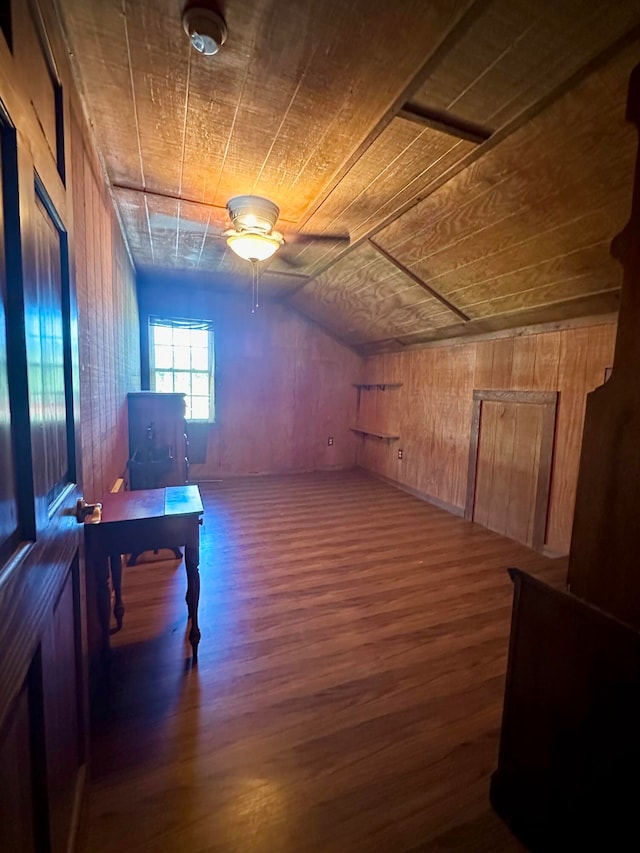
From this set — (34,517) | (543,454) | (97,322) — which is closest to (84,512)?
(34,517)

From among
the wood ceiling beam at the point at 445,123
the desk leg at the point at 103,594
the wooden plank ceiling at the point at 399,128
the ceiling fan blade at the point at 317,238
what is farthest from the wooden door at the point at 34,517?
the ceiling fan blade at the point at 317,238

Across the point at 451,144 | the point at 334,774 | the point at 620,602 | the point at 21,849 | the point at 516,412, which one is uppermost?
the point at 451,144

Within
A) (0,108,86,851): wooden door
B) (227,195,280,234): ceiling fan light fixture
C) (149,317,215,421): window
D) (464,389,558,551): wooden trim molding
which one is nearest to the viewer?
(0,108,86,851): wooden door

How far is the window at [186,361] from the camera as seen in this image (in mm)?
4934

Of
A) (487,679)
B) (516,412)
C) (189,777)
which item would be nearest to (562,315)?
(516,412)

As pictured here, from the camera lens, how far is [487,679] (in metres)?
1.75

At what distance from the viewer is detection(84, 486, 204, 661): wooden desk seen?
162cm

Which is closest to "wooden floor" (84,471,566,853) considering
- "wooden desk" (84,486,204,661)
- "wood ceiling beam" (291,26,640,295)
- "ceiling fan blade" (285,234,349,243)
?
"wooden desk" (84,486,204,661)

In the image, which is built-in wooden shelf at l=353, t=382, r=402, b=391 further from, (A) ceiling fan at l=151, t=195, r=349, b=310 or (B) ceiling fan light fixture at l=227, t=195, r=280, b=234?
(B) ceiling fan light fixture at l=227, t=195, r=280, b=234

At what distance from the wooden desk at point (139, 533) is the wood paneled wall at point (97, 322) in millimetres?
148

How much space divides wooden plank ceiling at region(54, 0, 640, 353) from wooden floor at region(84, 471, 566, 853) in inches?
72.6

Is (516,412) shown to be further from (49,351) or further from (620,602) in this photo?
(49,351)

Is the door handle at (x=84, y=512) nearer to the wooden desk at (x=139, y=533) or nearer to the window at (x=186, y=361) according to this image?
the wooden desk at (x=139, y=533)

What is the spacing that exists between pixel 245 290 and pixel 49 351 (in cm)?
455
